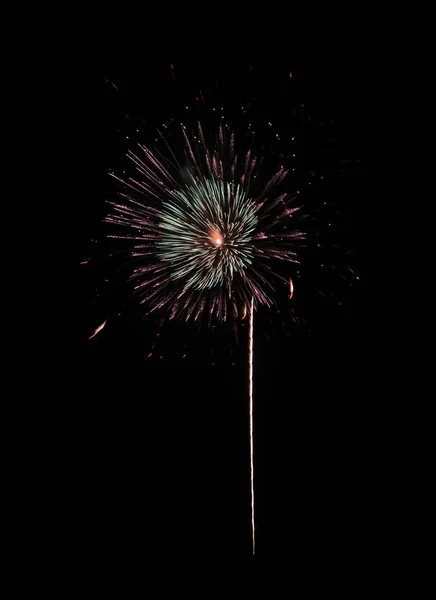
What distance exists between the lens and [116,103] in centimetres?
147

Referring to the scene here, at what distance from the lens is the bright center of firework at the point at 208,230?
128 centimetres

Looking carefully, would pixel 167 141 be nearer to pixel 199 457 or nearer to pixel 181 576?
pixel 199 457

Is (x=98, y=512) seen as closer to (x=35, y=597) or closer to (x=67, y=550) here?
(x=67, y=550)

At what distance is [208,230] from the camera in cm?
132

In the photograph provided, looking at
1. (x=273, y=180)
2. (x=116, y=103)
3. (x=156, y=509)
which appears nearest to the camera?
(x=273, y=180)

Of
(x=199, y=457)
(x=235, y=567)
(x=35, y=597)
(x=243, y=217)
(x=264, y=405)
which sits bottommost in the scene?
(x=35, y=597)

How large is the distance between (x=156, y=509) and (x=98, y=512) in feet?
0.75

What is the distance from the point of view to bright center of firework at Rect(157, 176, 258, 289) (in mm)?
1282

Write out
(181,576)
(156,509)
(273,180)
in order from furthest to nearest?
(156,509) → (181,576) → (273,180)

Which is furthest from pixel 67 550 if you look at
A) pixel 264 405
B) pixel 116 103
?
pixel 116 103

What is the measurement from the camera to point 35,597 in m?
1.57

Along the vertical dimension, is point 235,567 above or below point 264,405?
below

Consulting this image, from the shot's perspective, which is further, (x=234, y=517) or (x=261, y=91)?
(x=234, y=517)

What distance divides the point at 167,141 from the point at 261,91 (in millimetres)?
325
